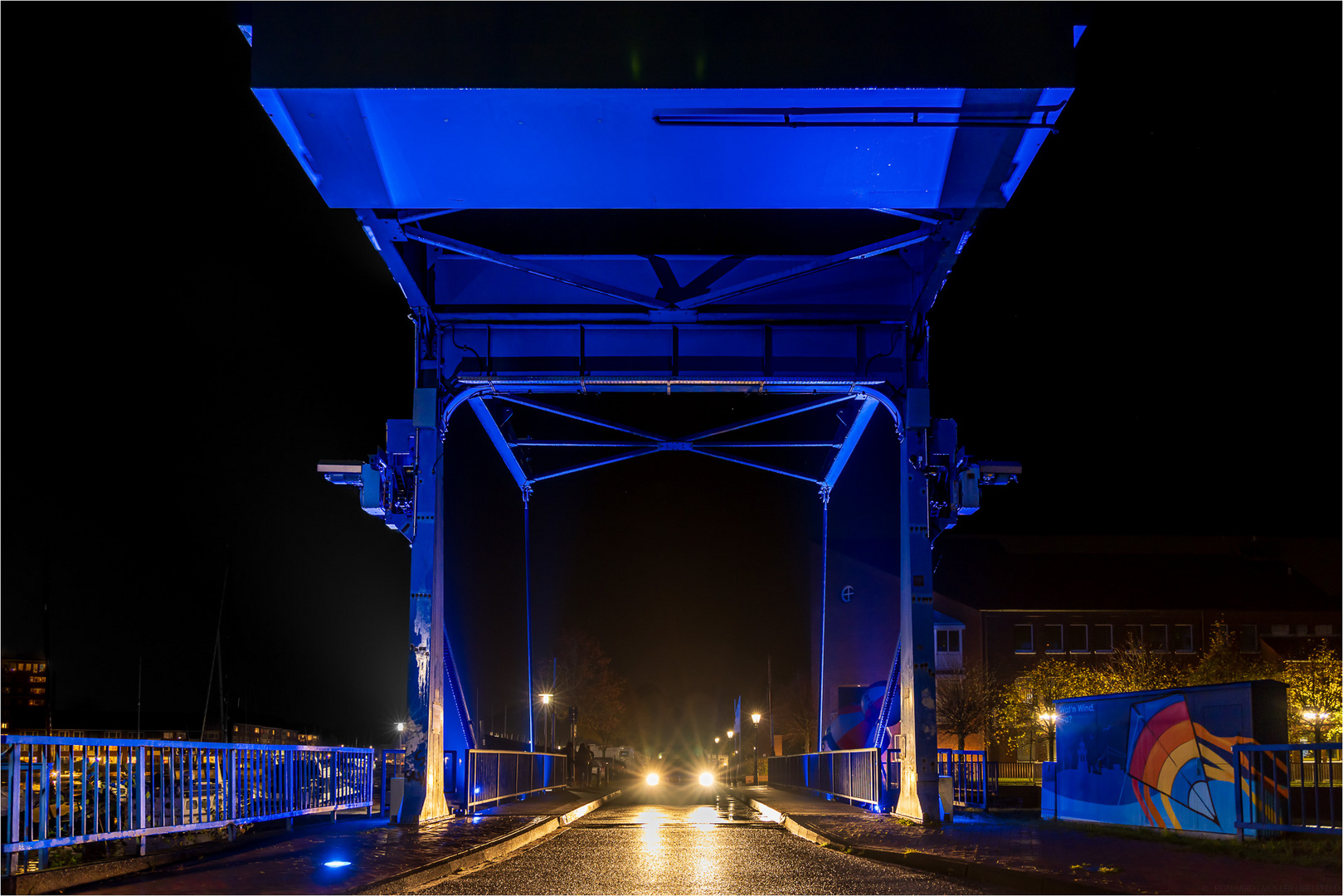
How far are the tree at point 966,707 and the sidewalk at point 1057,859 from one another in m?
38.8

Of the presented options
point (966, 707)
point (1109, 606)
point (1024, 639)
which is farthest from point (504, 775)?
point (1109, 606)

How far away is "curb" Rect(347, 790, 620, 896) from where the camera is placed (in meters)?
8.66

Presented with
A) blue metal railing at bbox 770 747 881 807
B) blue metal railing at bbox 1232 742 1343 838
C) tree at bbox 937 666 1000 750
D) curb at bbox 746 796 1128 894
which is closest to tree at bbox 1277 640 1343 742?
tree at bbox 937 666 1000 750

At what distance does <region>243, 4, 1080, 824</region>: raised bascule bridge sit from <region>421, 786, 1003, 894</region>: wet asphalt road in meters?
2.40

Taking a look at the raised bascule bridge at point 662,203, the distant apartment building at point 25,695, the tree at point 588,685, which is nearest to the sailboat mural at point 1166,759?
the raised bascule bridge at point 662,203

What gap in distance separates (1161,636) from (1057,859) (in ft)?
189

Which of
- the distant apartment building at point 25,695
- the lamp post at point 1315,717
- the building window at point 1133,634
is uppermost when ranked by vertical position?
the building window at point 1133,634

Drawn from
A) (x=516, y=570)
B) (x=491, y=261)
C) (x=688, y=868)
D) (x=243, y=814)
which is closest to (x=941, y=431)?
(x=491, y=261)

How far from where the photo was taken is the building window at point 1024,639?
202 feet

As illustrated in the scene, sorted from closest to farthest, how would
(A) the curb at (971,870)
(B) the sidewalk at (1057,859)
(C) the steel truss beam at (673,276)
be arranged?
(B) the sidewalk at (1057,859) → (A) the curb at (971,870) → (C) the steel truss beam at (673,276)

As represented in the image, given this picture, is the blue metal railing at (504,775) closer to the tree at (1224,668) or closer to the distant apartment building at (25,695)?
the tree at (1224,668)

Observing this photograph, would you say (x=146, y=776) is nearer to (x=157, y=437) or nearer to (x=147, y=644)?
(x=157, y=437)

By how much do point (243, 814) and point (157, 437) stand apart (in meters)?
23.3

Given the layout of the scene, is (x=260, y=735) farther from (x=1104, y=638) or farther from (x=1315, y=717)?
(x=1104, y=638)
